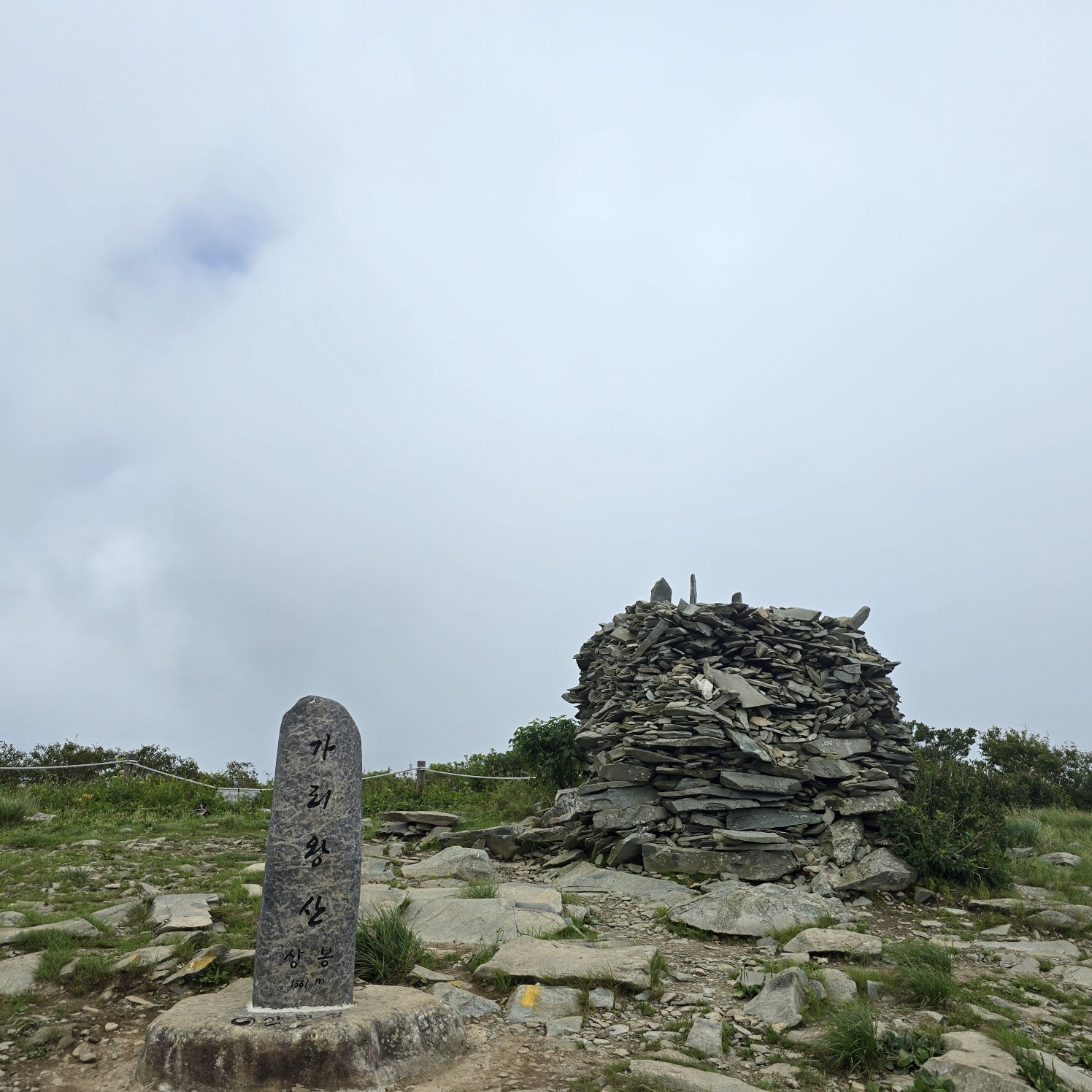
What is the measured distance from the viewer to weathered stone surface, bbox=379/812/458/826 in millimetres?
15492

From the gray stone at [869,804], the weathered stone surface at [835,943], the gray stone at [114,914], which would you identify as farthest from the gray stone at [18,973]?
the gray stone at [869,804]

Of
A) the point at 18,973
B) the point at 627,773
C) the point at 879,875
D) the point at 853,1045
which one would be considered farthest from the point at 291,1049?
the point at 879,875

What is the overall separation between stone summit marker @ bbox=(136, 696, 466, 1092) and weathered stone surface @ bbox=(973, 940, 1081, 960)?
233 inches

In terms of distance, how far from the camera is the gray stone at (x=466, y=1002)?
6.05 meters

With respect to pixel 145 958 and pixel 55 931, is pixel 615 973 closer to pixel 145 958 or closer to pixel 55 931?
pixel 145 958

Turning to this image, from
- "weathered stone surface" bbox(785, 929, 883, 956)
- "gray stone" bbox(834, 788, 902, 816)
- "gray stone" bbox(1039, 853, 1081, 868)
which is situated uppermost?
"gray stone" bbox(834, 788, 902, 816)

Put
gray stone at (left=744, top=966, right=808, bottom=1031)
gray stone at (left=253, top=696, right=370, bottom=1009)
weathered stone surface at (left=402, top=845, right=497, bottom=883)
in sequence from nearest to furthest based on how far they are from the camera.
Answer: gray stone at (left=253, top=696, right=370, bottom=1009) < gray stone at (left=744, top=966, right=808, bottom=1031) < weathered stone surface at (left=402, top=845, right=497, bottom=883)

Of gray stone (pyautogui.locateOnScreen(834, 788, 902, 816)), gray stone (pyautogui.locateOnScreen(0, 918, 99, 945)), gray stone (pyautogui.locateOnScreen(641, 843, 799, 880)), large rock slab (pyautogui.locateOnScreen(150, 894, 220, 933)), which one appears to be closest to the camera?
gray stone (pyautogui.locateOnScreen(0, 918, 99, 945))

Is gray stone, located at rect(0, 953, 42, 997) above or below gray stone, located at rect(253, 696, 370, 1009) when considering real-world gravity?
below

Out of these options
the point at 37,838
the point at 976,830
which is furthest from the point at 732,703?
the point at 37,838

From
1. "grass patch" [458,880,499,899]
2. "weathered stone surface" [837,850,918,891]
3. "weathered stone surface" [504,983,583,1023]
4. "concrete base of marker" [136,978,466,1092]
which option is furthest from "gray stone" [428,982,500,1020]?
"weathered stone surface" [837,850,918,891]

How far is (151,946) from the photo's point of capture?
6809 mm

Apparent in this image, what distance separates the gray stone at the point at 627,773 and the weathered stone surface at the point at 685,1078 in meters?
7.11

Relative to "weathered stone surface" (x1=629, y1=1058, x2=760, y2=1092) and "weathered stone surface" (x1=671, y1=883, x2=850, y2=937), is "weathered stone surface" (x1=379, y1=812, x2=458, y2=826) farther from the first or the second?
"weathered stone surface" (x1=629, y1=1058, x2=760, y2=1092)
